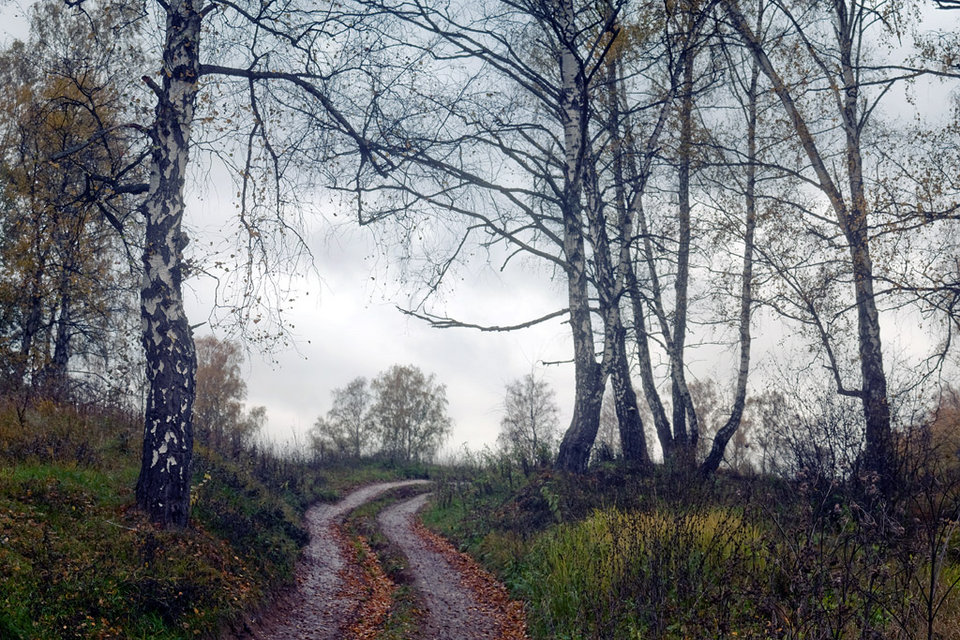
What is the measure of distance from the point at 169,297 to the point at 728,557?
24.1 feet

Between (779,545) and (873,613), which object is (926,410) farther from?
(873,613)

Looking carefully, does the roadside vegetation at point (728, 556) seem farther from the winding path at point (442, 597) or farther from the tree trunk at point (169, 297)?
the tree trunk at point (169, 297)

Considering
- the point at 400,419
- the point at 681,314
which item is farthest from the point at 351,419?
the point at 681,314

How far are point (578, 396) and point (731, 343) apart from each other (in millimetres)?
6277

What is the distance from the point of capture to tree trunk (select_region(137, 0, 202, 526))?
7758 millimetres

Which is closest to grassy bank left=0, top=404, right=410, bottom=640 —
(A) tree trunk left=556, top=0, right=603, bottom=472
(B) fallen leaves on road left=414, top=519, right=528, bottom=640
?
(B) fallen leaves on road left=414, top=519, right=528, bottom=640

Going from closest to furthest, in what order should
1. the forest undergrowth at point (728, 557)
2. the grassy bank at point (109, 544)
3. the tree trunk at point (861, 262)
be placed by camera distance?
the forest undergrowth at point (728, 557) < the grassy bank at point (109, 544) < the tree trunk at point (861, 262)

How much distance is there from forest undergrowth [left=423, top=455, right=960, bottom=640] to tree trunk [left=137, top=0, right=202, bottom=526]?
15.7ft

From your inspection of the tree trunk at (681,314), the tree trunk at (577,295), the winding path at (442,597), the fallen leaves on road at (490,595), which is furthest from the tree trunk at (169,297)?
the tree trunk at (681,314)

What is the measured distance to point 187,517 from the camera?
7938 millimetres

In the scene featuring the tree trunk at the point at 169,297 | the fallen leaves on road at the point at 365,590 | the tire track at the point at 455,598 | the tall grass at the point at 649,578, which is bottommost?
the fallen leaves on road at the point at 365,590

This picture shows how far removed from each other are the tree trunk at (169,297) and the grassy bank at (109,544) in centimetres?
45

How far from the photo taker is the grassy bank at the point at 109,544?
219 inches

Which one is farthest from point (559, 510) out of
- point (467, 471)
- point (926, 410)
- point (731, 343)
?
point (467, 471)
